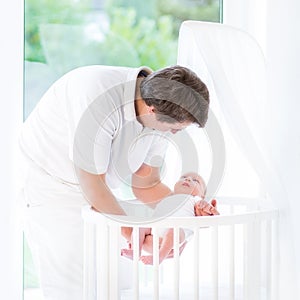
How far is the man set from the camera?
5.50 ft

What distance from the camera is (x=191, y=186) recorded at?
192 centimetres

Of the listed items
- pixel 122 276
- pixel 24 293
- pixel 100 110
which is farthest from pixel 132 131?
pixel 24 293

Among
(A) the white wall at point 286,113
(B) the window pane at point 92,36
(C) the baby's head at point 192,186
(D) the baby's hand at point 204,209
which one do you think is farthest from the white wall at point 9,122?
(A) the white wall at point 286,113

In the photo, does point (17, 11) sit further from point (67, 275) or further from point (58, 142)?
point (67, 275)

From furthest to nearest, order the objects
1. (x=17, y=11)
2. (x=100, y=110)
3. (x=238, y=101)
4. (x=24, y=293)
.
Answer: (x=24, y=293)
(x=17, y=11)
(x=238, y=101)
(x=100, y=110)

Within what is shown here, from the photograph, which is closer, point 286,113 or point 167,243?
point 167,243

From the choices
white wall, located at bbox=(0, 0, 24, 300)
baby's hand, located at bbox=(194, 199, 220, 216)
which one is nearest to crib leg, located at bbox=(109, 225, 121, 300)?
baby's hand, located at bbox=(194, 199, 220, 216)

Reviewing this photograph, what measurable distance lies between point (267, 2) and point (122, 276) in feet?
3.33

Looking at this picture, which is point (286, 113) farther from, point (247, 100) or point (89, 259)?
point (89, 259)

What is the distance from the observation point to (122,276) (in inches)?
77.7

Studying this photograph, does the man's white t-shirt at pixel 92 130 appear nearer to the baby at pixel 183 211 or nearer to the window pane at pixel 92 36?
the baby at pixel 183 211

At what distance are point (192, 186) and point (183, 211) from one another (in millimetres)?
172

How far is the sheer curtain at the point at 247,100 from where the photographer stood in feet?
5.78

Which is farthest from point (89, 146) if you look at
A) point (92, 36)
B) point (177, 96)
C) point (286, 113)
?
point (92, 36)
